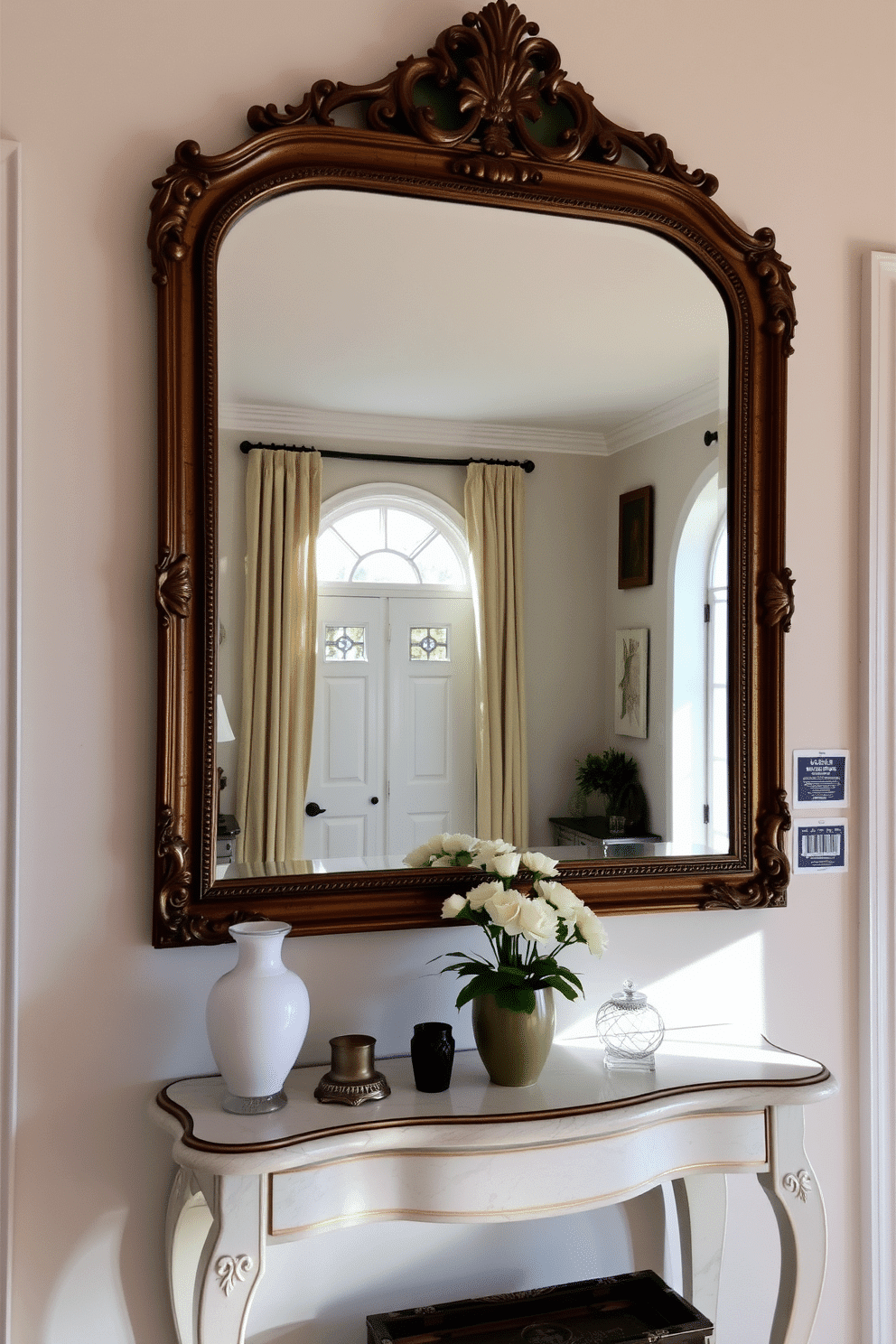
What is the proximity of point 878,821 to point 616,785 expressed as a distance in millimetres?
611

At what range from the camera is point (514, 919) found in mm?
1646

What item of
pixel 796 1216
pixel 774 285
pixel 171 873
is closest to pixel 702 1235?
pixel 796 1216

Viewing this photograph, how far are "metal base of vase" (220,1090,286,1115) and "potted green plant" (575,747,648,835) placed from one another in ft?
2.41

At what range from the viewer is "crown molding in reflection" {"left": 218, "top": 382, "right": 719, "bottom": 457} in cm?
178

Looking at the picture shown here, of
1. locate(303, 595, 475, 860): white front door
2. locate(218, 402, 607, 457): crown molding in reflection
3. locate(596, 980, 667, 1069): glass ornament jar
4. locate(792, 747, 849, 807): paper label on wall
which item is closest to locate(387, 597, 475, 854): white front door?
locate(303, 595, 475, 860): white front door

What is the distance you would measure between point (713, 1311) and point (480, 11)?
7.78 ft

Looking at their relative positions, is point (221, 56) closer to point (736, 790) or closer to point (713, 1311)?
point (736, 790)

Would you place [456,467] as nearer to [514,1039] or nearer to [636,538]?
[636,538]

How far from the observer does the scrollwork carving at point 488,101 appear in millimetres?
1795

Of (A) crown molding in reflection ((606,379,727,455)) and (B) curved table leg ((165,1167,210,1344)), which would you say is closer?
(B) curved table leg ((165,1167,210,1344))

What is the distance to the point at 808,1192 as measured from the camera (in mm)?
1771

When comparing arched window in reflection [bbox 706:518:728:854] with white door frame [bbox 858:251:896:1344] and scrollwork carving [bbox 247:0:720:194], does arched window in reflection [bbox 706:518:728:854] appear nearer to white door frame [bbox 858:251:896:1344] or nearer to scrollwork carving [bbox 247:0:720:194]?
white door frame [bbox 858:251:896:1344]

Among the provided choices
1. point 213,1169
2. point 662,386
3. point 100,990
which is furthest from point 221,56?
point 213,1169

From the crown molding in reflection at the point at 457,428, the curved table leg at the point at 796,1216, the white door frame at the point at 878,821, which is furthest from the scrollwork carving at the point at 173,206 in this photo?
the curved table leg at the point at 796,1216
